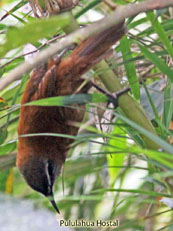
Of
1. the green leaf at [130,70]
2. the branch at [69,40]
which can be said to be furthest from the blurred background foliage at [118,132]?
the branch at [69,40]

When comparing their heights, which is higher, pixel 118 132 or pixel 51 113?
pixel 51 113

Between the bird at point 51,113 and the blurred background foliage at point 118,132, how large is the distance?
0.07 meters

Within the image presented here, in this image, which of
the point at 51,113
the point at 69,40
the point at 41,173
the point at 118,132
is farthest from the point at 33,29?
the point at 41,173

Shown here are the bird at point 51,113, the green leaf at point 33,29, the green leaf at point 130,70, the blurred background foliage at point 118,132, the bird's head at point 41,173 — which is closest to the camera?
the green leaf at point 33,29

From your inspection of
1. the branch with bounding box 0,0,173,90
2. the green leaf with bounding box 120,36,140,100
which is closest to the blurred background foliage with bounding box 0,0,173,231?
the green leaf with bounding box 120,36,140,100

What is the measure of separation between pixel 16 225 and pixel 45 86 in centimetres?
105

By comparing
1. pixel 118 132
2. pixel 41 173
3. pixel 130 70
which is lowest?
pixel 41 173

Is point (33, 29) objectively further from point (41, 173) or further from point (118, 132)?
point (41, 173)

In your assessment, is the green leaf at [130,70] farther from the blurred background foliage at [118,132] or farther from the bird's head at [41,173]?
the bird's head at [41,173]

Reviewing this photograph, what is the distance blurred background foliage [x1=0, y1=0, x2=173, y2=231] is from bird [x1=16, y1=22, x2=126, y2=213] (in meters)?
0.07

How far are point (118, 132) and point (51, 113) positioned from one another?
1.24 feet

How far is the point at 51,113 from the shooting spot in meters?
2.32

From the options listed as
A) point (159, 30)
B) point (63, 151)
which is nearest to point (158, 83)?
point (63, 151)

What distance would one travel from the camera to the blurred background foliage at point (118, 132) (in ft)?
5.17
